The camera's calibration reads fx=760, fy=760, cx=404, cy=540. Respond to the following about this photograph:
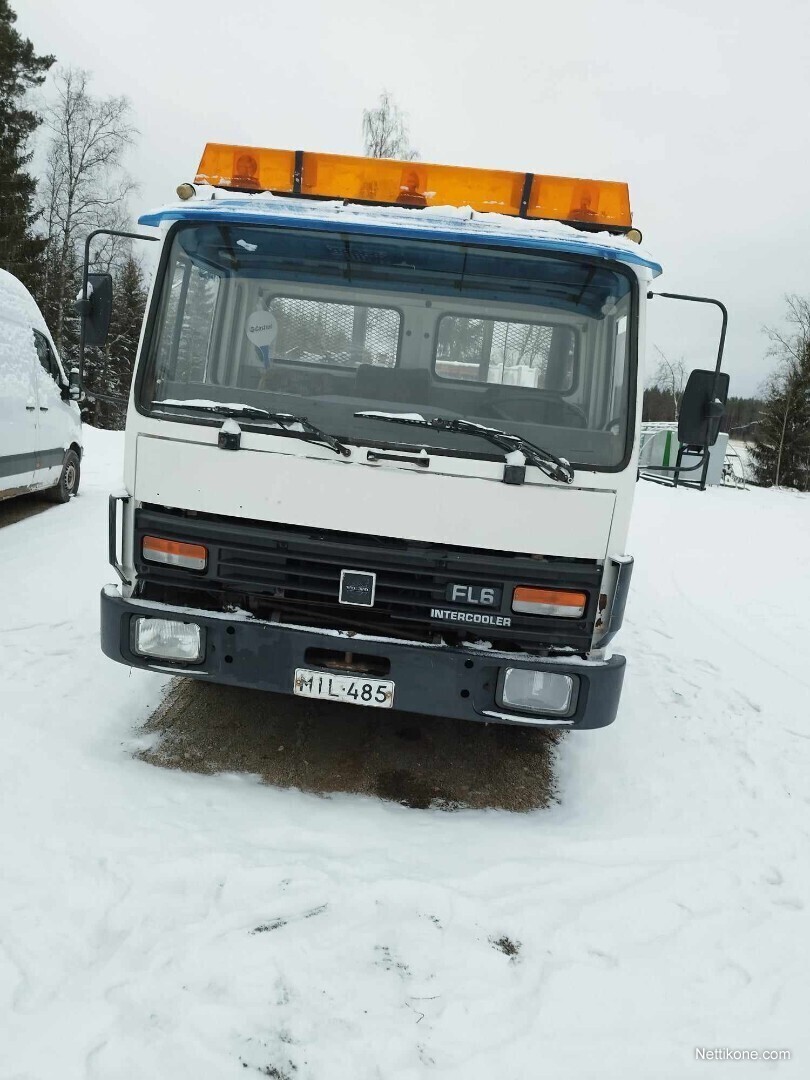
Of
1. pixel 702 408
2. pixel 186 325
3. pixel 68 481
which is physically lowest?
pixel 68 481

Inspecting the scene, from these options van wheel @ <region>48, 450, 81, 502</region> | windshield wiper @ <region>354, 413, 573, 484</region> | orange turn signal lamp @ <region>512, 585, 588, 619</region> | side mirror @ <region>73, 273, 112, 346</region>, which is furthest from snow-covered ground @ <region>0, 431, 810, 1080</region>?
van wheel @ <region>48, 450, 81, 502</region>

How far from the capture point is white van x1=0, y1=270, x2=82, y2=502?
7.20 metres

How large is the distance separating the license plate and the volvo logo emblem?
32 cm

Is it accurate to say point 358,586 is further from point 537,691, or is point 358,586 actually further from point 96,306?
point 96,306

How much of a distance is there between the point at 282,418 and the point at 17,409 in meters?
5.45

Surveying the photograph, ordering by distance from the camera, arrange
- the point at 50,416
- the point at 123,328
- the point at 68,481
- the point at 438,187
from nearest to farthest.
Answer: the point at 438,187, the point at 50,416, the point at 68,481, the point at 123,328

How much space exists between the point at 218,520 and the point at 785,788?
3072 millimetres

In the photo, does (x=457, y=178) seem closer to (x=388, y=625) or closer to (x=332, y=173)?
(x=332, y=173)

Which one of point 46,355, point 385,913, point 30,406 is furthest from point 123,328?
point 385,913

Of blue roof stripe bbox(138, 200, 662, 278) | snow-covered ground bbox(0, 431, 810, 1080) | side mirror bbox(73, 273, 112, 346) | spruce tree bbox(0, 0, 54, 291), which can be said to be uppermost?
spruce tree bbox(0, 0, 54, 291)

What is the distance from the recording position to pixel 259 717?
13.1ft

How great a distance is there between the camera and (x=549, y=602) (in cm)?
312

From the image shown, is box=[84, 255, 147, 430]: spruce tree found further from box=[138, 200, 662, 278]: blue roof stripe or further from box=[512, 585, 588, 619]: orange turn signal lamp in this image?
box=[512, 585, 588, 619]: orange turn signal lamp

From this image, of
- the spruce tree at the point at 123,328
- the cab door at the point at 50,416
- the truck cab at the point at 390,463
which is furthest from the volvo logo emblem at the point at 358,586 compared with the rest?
the spruce tree at the point at 123,328
